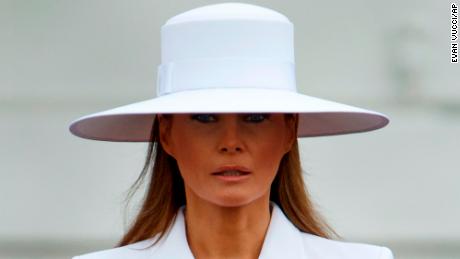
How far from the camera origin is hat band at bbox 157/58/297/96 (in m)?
4.16

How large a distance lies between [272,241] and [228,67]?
385mm

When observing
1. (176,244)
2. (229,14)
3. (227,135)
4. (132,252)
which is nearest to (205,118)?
(227,135)

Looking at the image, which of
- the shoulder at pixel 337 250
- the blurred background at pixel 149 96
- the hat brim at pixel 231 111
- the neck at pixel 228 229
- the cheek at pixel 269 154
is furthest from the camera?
the blurred background at pixel 149 96

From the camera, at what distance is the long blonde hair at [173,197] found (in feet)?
14.5

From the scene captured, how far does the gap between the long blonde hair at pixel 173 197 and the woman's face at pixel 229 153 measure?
0.64 feet

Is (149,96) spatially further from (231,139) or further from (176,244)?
(231,139)

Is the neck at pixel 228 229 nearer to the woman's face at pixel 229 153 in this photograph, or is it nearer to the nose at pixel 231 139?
the woman's face at pixel 229 153

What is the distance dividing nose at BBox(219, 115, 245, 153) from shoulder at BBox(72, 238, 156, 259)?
39 cm

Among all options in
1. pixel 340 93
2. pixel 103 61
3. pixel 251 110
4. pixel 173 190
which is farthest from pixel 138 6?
pixel 251 110

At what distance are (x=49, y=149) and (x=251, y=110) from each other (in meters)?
2.15

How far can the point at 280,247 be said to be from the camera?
4309mm

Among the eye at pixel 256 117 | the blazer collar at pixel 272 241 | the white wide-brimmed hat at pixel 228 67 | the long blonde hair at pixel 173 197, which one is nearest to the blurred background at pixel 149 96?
the long blonde hair at pixel 173 197

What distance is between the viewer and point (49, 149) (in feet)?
20.0

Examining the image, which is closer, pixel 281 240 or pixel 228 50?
pixel 228 50
